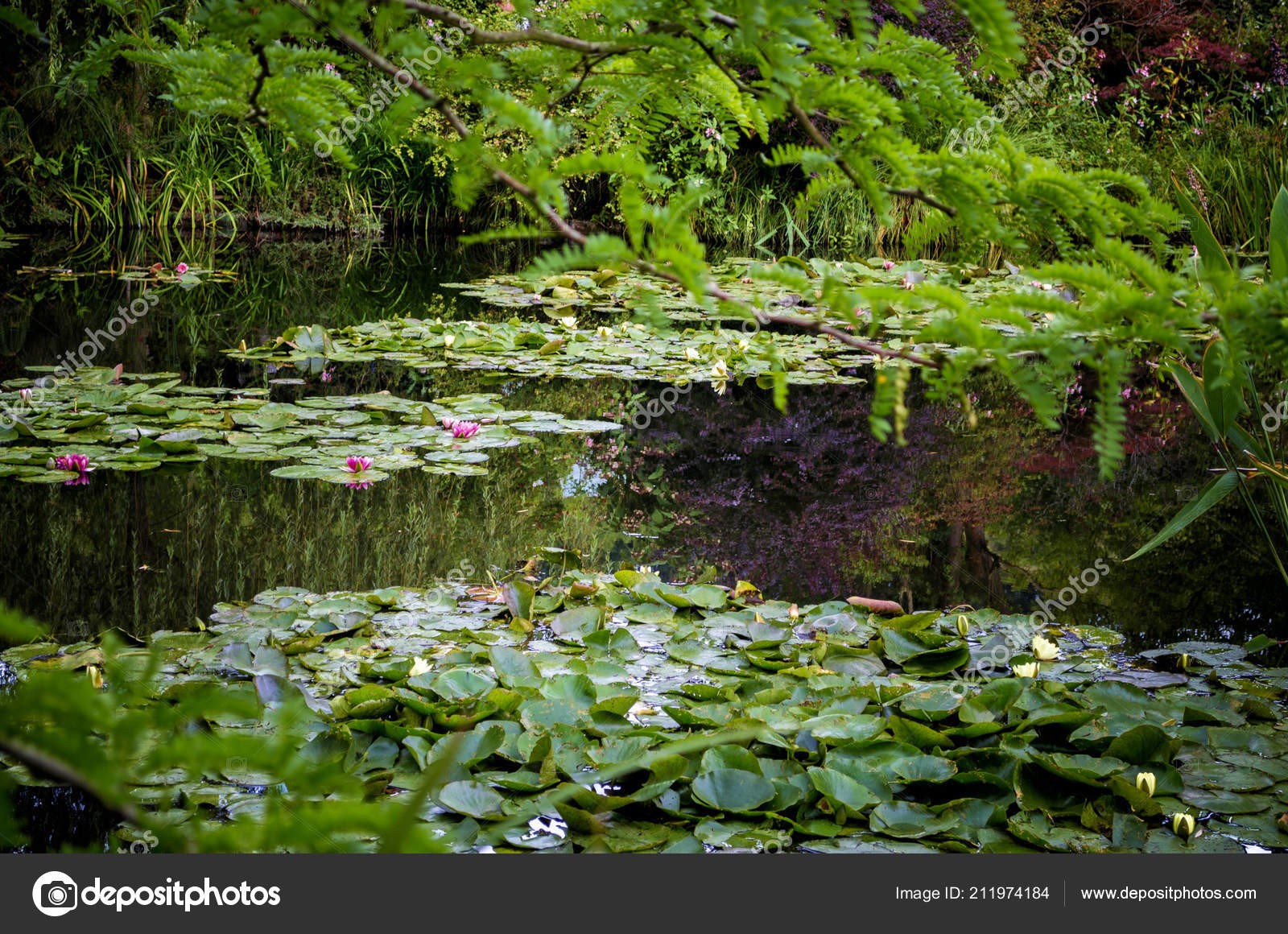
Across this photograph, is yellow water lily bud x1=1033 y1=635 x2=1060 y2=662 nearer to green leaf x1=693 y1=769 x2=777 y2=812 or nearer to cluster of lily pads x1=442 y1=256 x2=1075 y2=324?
green leaf x1=693 y1=769 x2=777 y2=812

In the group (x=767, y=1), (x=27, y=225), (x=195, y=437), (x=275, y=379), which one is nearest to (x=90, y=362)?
(x=275, y=379)

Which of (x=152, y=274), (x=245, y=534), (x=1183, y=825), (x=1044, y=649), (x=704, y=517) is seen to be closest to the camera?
(x=1183, y=825)

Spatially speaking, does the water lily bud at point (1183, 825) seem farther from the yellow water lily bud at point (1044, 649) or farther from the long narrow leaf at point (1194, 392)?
the long narrow leaf at point (1194, 392)

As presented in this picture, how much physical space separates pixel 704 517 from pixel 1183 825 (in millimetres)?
2040

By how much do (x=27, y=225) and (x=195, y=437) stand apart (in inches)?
308

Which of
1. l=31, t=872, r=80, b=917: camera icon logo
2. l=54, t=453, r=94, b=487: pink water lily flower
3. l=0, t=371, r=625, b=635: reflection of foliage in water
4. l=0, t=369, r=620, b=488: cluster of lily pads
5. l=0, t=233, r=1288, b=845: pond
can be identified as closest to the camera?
l=31, t=872, r=80, b=917: camera icon logo

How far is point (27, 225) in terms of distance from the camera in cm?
1003

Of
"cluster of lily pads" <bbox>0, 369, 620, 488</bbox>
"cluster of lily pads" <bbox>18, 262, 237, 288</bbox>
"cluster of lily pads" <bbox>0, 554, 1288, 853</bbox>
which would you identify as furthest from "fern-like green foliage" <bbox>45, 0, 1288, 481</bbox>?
"cluster of lily pads" <bbox>18, 262, 237, 288</bbox>

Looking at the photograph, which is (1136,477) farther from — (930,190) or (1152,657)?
(930,190)

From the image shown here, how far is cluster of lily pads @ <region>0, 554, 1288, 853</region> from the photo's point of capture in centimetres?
175

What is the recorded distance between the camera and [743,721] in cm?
192

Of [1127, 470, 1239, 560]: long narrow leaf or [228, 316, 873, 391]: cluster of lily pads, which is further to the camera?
[228, 316, 873, 391]: cluster of lily pads

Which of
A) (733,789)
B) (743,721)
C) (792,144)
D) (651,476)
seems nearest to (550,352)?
(651,476)

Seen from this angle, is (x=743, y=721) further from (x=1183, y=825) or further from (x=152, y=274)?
→ (x=152, y=274)
